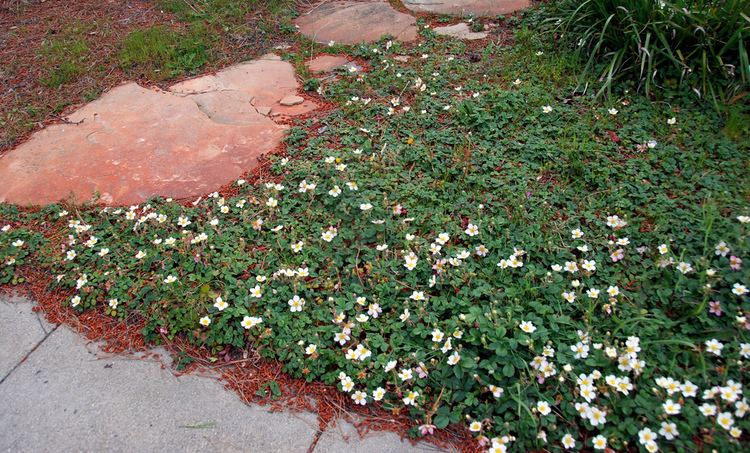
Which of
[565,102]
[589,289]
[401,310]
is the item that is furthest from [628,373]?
[565,102]

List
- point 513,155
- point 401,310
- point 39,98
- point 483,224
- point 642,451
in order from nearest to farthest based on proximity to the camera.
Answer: point 642,451 → point 401,310 → point 483,224 → point 513,155 → point 39,98

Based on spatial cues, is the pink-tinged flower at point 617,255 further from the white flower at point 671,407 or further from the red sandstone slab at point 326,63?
the red sandstone slab at point 326,63

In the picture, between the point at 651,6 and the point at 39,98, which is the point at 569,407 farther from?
the point at 39,98

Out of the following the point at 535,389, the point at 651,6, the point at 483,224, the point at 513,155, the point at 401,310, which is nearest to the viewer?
the point at 535,389

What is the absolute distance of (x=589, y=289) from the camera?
220 cm

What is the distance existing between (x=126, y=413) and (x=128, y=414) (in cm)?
1

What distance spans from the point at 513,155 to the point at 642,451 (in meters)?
1.60

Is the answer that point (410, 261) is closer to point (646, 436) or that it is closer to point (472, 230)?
point (472, 230)

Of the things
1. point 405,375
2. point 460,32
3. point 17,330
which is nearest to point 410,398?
point 405,375

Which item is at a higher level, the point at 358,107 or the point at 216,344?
the point at 358,107

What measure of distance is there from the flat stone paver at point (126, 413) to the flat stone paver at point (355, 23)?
300cm

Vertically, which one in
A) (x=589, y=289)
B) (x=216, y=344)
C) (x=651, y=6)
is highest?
(x=651, y=6)

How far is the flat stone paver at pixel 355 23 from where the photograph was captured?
14.0 feet

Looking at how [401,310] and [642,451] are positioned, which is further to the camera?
[401,310]
